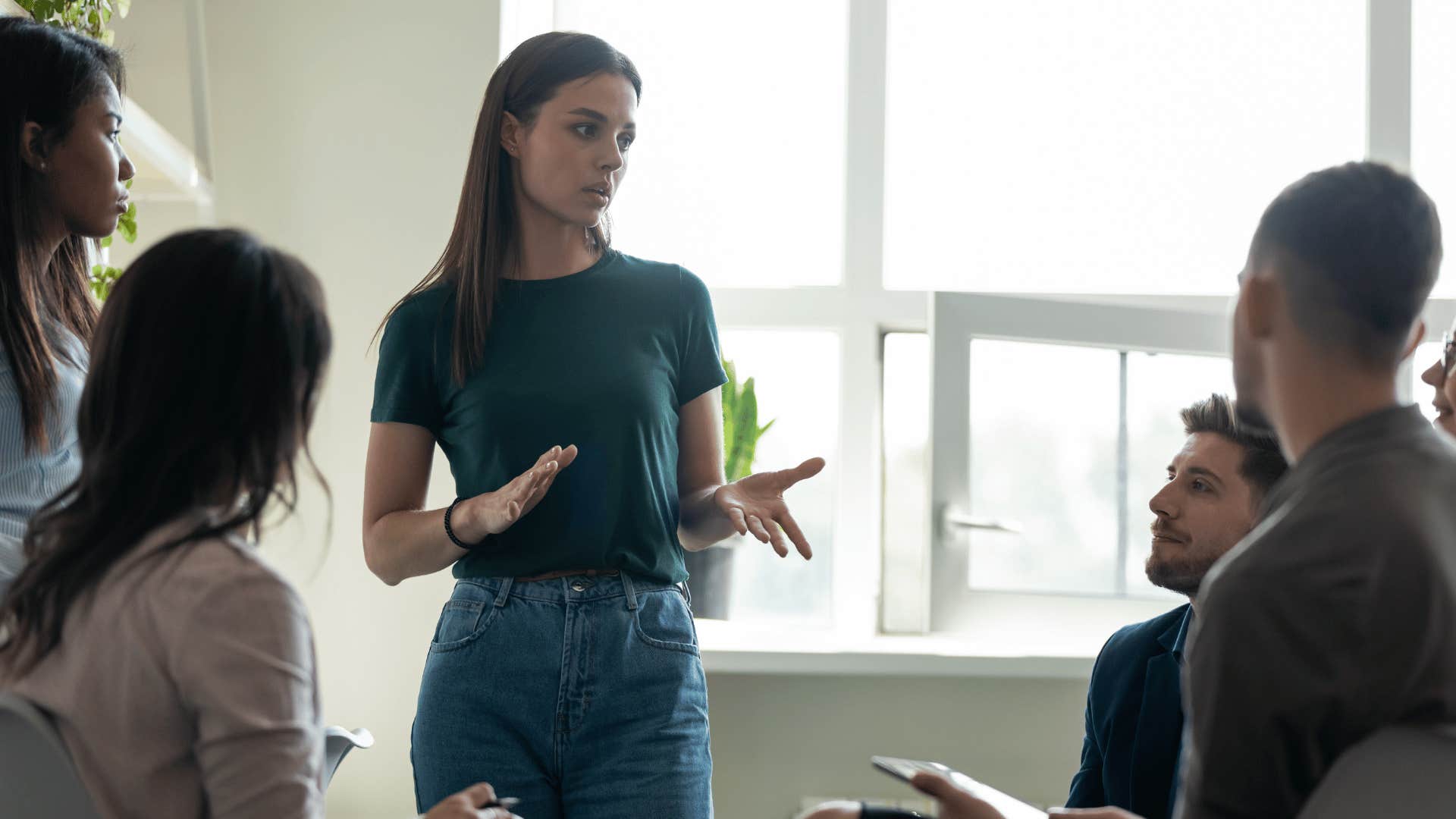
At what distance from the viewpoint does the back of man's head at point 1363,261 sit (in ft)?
2.85

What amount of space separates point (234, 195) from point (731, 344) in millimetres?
1168

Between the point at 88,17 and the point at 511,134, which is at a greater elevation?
the point at 88,17

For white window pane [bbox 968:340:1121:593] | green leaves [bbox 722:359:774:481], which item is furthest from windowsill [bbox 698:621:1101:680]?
green leaves [bbox 722:359:774:481]

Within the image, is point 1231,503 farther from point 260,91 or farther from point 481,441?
point 260,91

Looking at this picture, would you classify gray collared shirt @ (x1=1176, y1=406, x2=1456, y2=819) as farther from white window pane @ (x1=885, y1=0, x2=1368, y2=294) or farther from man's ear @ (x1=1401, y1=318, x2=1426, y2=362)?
white window pane @ (x1=885, y1=0, x2=1368, y2=294)

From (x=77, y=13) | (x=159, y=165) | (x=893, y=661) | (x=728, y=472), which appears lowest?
(x=893, y=661)

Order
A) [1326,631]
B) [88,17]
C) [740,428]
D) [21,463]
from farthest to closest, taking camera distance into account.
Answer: [740,428] < [88,17] < [21,463] < [1326,631]

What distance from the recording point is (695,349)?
1603 millimetres

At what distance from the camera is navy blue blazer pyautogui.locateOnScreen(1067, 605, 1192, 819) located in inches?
65.6

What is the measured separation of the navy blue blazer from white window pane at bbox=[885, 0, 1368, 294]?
1.38 meters

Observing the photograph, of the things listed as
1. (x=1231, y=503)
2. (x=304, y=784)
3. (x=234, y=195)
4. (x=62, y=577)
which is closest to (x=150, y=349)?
(x=62, y=577)

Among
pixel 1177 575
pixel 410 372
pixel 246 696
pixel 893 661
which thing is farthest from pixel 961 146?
pixel 246 696

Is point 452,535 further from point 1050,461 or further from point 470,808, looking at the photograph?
point 1050,461

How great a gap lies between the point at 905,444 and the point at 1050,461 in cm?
34
